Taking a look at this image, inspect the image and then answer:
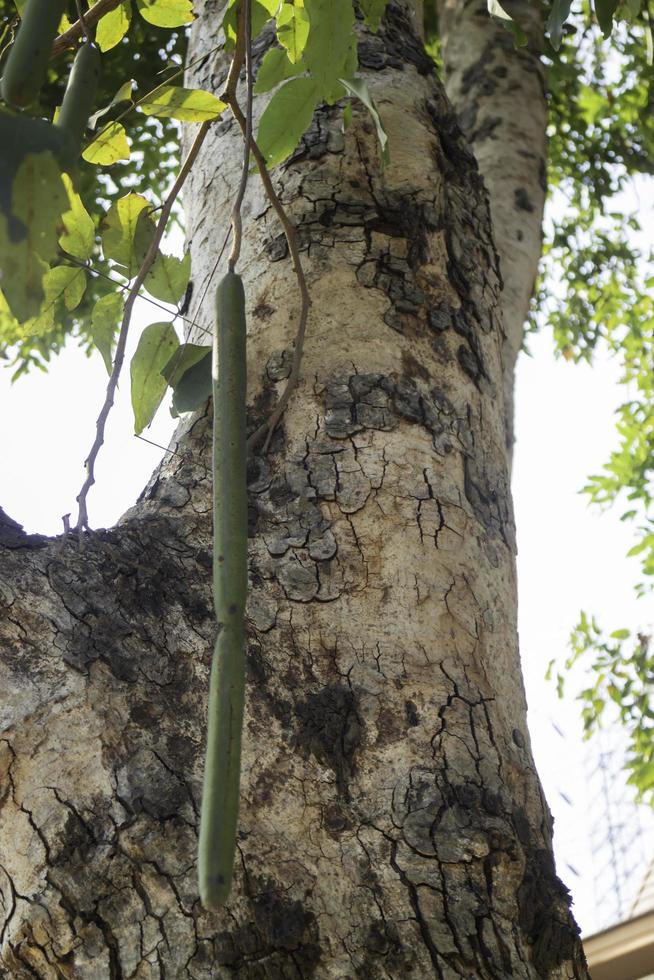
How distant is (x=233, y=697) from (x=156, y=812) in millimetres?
227

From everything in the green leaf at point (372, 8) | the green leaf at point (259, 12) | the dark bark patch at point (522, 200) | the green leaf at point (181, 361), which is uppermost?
the dark bark patch at point (522, 200)

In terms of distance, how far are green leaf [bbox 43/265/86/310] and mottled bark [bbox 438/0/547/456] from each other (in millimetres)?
910

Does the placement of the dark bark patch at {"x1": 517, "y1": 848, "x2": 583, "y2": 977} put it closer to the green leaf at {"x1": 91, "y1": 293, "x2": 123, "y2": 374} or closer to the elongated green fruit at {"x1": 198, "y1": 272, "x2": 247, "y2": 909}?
the elongated green fruit at {"x1": 198, "y1": 272, "x2": 247, "y2": 909}

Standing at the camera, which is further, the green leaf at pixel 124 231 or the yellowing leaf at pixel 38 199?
the green leaf at pixel 124 231

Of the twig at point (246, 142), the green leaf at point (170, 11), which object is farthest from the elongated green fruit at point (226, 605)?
the green leaf at point (170, 11)

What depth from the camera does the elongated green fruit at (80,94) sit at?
0.67 meters

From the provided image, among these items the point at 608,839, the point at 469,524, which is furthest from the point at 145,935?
the point at 608,839

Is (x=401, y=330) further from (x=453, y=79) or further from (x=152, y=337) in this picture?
(x=453, y=79)

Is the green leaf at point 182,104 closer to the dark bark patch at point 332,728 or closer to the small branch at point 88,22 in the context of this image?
the small branch at point 88,22

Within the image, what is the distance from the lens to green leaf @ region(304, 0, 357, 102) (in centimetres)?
84

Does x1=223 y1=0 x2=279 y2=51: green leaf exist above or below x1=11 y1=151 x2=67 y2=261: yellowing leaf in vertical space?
above

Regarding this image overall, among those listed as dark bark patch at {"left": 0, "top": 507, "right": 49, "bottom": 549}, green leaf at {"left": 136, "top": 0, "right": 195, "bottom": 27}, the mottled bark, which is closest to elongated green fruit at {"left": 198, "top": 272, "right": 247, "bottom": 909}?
dark bark patch at {"left": 0, "top": 507, "right": 49, "bottom": 549}

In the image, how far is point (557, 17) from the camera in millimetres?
936

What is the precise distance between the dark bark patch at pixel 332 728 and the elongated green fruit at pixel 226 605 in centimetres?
24
